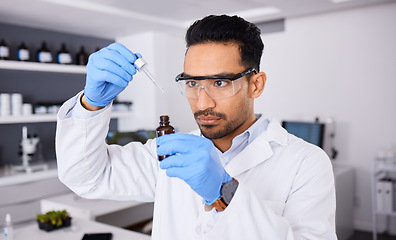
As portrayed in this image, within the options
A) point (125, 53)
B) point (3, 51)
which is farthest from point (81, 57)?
point (125, 53)

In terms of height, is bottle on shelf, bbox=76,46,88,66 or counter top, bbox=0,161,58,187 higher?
bottle on shelf, bbox=76,46,88,66

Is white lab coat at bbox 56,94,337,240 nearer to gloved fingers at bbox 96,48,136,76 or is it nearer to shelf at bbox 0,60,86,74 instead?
gloved fingers at bbox 96,48,136,76

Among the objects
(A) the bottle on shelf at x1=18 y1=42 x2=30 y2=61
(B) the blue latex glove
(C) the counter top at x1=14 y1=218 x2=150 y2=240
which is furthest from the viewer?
(A) the bottle on shelf at x1=18 y1=42 x2=30 y2=61

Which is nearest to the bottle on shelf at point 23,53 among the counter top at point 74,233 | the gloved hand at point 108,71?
the counter top at point 74,233

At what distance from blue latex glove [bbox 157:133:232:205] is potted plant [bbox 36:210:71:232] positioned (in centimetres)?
138

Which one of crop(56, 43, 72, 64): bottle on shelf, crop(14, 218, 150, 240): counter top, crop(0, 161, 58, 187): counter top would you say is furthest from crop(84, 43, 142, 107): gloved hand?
crop(56, 43, 72, 64): bottle on shelf

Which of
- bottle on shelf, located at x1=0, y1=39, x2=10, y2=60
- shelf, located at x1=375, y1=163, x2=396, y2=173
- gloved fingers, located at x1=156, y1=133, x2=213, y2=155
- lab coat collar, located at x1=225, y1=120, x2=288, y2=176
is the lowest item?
shelf, located at x1=375, y1=163, x2=396, y2=173

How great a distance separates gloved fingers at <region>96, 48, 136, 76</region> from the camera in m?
1.12

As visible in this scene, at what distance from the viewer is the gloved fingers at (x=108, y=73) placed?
43.8 inches

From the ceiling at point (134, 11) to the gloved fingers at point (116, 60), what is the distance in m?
2.05

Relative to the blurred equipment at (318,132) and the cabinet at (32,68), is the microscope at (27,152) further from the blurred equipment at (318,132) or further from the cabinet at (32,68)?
the blurred equipment at (318,132)

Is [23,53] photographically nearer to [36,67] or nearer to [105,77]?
[36,67]

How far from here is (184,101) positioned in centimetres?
447

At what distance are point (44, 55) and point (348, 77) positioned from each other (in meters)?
3.26
